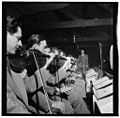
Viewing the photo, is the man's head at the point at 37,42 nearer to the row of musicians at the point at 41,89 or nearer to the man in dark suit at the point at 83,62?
the row of musicians at the point at 41,89

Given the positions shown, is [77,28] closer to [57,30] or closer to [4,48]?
[57,30]

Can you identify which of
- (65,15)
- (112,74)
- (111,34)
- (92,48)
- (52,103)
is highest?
(65,15)

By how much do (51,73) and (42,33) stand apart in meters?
0.33

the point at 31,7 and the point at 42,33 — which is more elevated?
the point at 31,7

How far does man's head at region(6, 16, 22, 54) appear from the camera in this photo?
1.53 m

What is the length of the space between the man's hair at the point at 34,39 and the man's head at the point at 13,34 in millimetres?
74

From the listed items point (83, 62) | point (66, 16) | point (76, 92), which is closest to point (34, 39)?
point (66, 16)

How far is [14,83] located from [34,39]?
38 centimetres

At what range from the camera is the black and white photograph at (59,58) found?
1506 millimetres

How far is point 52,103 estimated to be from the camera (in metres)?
1.51

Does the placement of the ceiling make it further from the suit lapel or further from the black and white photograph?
the suit lapel

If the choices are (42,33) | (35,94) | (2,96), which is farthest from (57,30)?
(2,96)

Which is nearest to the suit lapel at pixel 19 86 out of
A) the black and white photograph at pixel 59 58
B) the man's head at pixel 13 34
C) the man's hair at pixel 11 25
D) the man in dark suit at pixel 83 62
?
the black and white photograph at pixel 59 58

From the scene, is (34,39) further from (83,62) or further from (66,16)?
(83,62)
